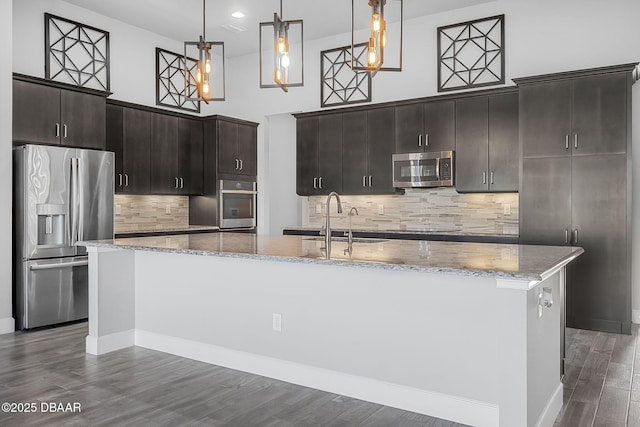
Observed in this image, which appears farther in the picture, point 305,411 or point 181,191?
point 181,191

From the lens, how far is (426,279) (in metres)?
2.76

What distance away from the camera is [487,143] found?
17.9 ft

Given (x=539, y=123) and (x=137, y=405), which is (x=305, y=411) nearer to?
(x=137, y=405)

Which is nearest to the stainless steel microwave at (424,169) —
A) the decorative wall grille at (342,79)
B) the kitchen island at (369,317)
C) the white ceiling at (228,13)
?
the decorative wall grille at (342,79)

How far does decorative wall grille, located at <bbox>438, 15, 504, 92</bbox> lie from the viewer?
18.4ft

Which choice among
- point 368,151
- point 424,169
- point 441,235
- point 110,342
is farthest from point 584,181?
point 110,342

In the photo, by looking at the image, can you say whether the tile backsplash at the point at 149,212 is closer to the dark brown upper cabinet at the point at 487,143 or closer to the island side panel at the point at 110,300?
the island side panel at the point at 110,300

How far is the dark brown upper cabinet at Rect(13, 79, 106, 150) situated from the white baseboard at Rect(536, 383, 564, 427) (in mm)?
4819

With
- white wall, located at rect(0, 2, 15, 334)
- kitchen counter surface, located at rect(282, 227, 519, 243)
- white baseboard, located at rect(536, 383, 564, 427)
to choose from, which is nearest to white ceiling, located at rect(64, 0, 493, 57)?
white wall, located at rect(0, 2, 15, 334)

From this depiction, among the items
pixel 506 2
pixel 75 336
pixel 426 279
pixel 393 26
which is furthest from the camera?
pixel 393 26

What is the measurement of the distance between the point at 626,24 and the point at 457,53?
1.69 metres

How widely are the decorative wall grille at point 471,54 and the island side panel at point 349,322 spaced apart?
3.66m

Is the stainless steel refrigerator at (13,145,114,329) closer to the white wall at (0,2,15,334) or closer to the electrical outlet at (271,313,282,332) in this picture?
the white wall at (0,2,15,334)

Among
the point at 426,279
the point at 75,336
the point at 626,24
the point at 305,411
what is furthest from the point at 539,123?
the point at 75,336
